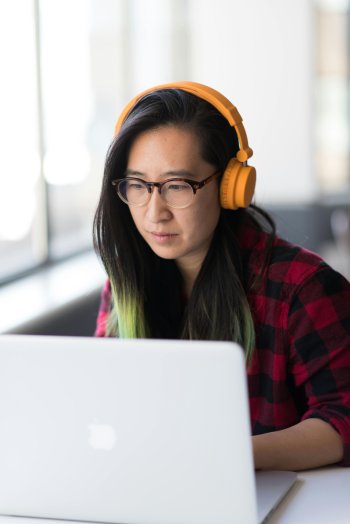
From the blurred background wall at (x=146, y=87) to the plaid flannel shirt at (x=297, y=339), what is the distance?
1205mm

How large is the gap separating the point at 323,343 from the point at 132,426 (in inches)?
20.1

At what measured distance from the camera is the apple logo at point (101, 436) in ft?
2.29

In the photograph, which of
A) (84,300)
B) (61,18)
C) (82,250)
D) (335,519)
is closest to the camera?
(335,519)

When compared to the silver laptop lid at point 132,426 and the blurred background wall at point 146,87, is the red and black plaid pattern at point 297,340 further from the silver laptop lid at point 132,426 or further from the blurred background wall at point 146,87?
the blurred background wall at point 146,87

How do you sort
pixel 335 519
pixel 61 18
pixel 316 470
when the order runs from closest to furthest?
pixel 335 519 < pixel 316 470 < pixel 61 18

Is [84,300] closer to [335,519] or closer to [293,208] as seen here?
[335,519]

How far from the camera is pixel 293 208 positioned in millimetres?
4355

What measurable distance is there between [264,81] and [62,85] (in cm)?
201

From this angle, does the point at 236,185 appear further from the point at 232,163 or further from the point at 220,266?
the point at 220,266

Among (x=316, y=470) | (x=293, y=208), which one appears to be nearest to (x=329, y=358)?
(x=316, y=470)

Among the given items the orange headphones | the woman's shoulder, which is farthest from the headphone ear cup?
the woman's shoulder

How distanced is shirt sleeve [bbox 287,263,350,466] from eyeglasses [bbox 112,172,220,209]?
0.93 ft

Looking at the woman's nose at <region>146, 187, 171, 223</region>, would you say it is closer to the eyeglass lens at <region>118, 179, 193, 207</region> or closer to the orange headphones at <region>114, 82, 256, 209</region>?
the eyeglass lens at <region>118, 179, 193, 207</region>

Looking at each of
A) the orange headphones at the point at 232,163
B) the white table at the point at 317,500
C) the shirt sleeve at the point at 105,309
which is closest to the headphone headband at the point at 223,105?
the orange headphones at the point at 232,163
